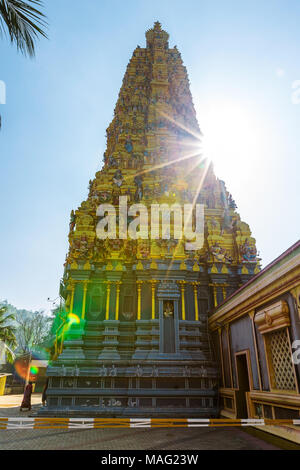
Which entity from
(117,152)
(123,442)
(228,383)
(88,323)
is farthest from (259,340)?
(117,152)

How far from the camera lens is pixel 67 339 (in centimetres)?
1447

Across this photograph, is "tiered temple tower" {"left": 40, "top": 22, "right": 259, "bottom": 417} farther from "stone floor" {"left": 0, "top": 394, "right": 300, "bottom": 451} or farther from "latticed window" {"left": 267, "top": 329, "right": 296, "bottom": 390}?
"latticed window" {"left": 267, "top": 329, "right": 296, "bottom": 390}

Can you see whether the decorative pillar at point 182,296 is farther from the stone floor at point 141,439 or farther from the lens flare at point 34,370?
the lens flare at point 34,370

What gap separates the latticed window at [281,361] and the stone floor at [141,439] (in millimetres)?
1414

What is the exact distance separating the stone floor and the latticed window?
1.41 metres

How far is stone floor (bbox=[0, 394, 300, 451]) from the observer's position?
796 cm

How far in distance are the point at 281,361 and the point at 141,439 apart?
4.61m

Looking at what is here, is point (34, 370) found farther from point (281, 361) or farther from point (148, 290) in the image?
point (281, 361)

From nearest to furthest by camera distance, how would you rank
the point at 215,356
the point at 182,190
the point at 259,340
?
the point at 259,340 < the point at 215,356 < the point at 182,190

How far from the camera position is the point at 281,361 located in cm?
852

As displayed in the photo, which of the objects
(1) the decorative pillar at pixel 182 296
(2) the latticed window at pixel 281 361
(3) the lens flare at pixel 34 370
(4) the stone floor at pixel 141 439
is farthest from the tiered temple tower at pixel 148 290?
(3) the lens flare at pixel 34 370
